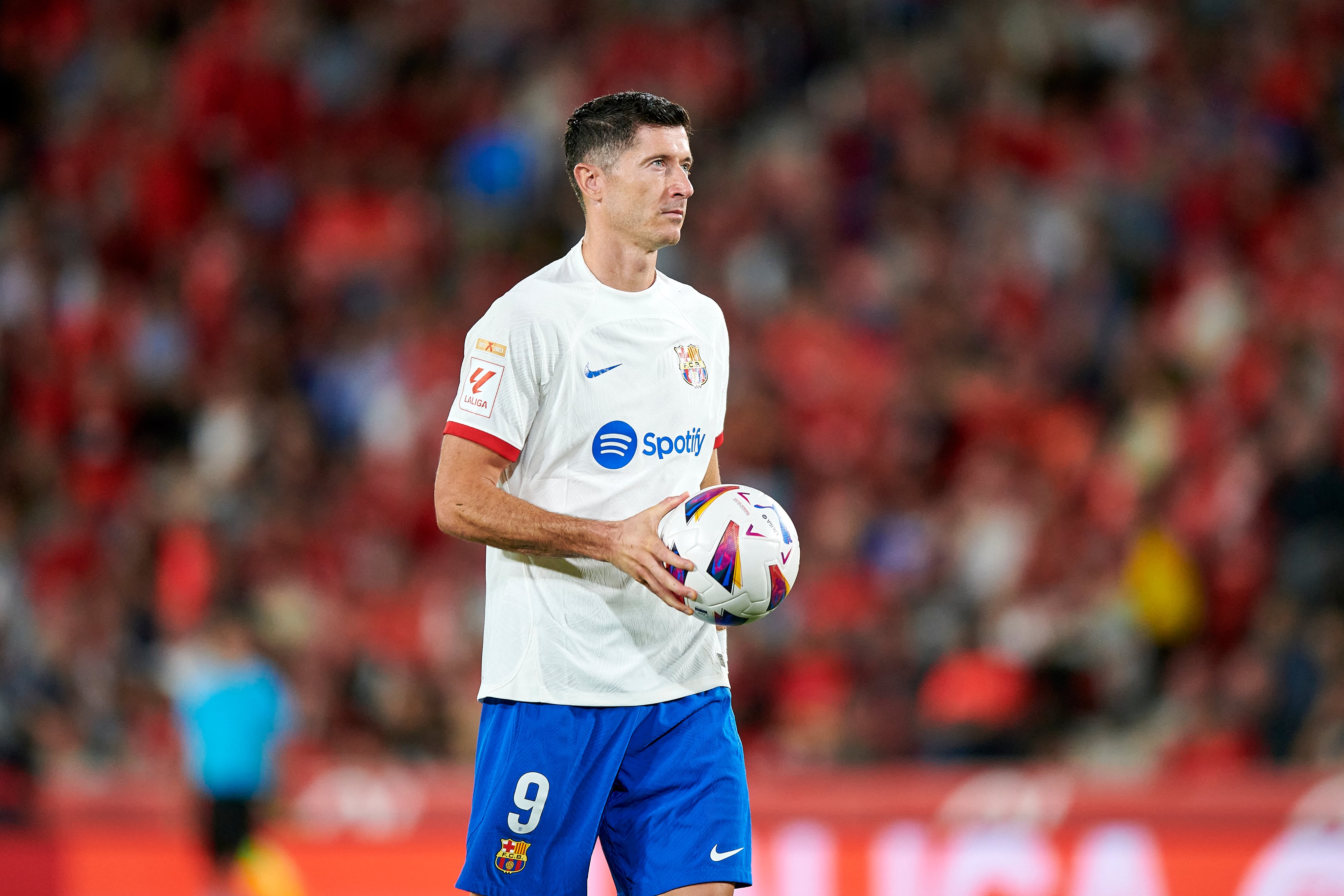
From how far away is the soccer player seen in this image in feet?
13.8

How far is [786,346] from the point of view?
37.9ft

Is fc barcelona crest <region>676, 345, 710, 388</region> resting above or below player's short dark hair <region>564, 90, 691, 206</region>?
below

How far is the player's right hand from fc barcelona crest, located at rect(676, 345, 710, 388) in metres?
0.44

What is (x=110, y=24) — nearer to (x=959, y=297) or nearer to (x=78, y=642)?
(x=78, y=642)

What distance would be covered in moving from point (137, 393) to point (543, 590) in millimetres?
9438

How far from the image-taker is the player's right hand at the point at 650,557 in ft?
12.9

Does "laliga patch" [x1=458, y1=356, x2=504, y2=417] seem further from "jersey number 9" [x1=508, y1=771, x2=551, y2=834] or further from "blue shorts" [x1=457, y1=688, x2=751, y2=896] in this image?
"jersey number 9" [x1=508, y1=771, x2=551, y2=834]

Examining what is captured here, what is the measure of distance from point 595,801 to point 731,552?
0.73 metres

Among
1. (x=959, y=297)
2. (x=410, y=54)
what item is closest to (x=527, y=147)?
(x=410, y=54)

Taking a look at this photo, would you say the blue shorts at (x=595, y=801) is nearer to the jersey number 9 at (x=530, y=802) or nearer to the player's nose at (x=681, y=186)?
the jersey number 9 at (x=530, y=802)

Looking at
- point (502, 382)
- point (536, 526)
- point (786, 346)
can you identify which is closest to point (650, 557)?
point (536, 526)

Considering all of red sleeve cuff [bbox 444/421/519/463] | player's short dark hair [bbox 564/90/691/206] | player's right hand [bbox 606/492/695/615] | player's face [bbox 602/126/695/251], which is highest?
player's short dark hair [bbox 564/90/691/206]

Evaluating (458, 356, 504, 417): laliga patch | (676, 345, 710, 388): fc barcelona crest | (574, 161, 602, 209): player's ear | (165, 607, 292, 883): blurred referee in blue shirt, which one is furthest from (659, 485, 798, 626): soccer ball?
(165, 607, 292, 883): blurred referee in blue shirt

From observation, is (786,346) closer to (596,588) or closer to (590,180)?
(590,180)
